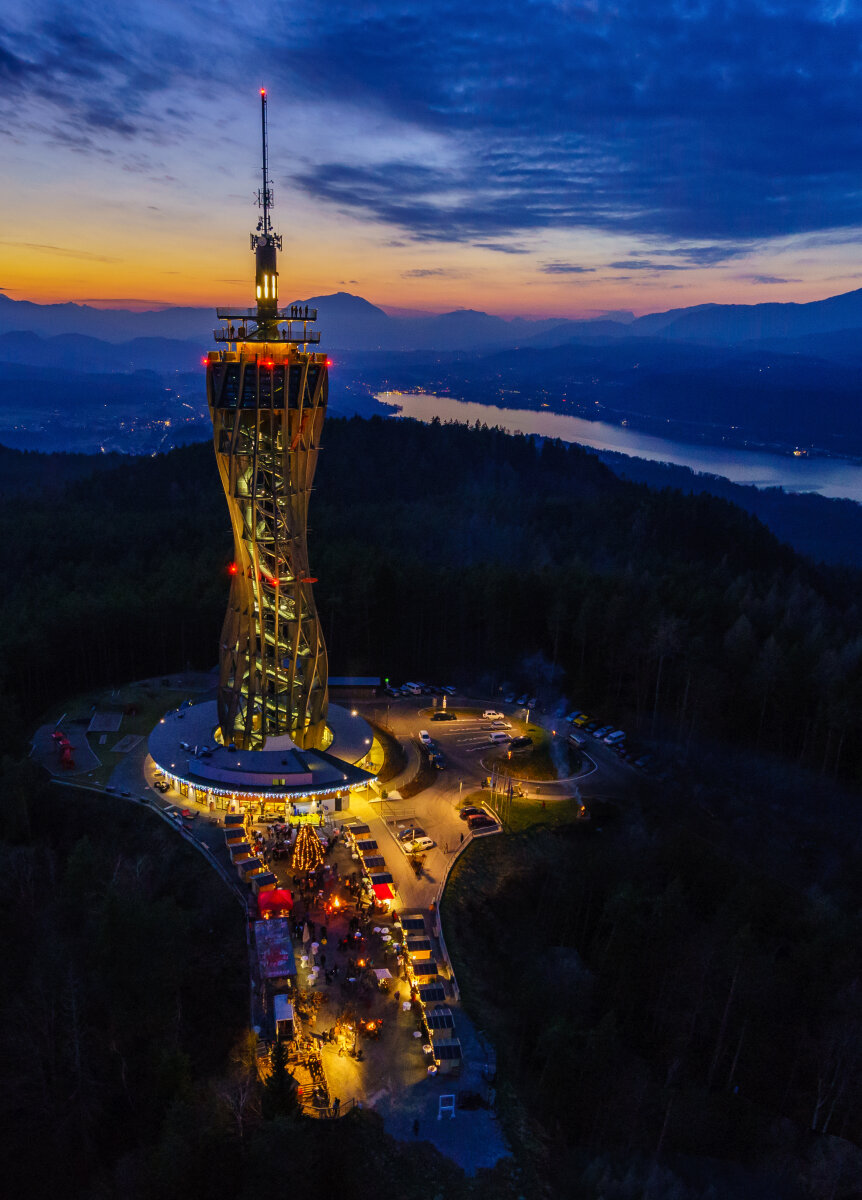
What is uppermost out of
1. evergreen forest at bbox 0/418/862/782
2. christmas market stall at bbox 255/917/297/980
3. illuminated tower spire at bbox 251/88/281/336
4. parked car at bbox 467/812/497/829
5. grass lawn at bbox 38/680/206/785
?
illuminated tower spire at bbox 251/88/281/336

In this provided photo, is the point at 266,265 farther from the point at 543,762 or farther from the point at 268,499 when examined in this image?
the point at 543,762

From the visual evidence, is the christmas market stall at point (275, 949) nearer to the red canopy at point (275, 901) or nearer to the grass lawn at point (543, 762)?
the red canopy at point (275, 901)

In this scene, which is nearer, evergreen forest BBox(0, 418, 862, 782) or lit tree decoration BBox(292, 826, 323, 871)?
lit tree decoration BBox(292, 826, 323, 871)

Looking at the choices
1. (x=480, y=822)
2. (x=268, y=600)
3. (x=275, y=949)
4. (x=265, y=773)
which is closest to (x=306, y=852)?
(x=265, y=773)

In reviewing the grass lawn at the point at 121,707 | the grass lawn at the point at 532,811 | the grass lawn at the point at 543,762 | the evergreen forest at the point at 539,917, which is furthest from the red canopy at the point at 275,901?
the grass lawn at the point at 543,762

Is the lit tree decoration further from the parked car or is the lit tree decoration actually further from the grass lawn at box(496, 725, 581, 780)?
the grass lawn at box(496, 725, 581, 780)

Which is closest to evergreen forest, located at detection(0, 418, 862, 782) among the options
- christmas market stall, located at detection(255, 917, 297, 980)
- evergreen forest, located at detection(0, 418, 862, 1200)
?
evergreen forest, located at detection(0, 418, 862, 1200)
